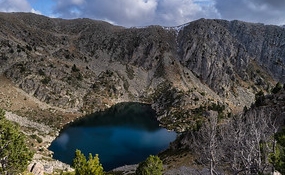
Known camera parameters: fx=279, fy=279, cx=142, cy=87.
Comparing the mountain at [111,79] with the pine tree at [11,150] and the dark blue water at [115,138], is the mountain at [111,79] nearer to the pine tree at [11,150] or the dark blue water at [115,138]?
the dark blue water at [115,138]

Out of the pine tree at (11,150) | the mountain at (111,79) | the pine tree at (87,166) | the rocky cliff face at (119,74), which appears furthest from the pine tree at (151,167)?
the rocky cliff face at (119,74)

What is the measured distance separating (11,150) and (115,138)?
62.9 metres

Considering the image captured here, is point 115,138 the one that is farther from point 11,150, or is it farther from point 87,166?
point 11,150

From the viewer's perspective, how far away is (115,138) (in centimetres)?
9669

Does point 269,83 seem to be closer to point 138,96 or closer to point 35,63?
point 138,96

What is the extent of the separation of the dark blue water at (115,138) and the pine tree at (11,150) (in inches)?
1468

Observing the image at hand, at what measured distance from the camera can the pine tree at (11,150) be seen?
34.7 m

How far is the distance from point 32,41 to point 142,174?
153 m

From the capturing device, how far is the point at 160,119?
12544cm

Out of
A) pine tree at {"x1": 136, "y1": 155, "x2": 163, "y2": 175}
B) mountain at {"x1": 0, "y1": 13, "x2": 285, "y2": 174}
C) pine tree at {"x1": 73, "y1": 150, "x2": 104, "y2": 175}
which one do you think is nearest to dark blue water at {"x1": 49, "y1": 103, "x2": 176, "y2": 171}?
mountain at {"x1": 0, "y1": 13, "x2": 285, "y2": 174}

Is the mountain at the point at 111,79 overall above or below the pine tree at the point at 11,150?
above

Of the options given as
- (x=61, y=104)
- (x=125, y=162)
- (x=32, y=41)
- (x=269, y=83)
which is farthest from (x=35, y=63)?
(x=269, y=83)

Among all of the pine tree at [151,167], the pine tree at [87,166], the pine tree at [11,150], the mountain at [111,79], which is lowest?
the pine tree at [151,167]

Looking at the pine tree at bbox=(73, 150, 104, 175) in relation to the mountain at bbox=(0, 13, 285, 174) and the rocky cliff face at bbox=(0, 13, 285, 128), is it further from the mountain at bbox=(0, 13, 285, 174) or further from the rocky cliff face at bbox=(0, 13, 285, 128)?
the rocky cliff face at bbox=(0, 13, 285, 128)
